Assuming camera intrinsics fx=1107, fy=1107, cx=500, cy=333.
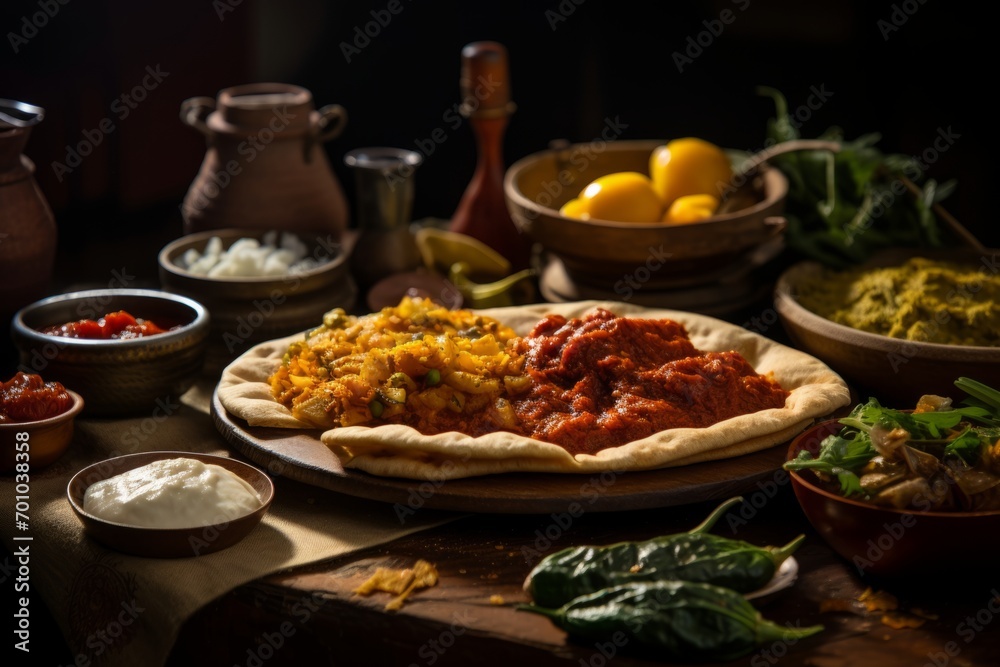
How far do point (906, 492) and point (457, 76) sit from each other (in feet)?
13.6

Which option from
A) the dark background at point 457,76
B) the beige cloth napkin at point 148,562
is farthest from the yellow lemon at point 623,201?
the beige cloth napkin at point 148,562

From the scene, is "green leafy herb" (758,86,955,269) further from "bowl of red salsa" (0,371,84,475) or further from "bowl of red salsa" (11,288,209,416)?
"bowl of red salsa" (0,371,84,475)

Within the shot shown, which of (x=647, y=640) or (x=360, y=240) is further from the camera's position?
(x=360, y=240)

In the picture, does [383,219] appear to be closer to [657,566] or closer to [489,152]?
[489,152]

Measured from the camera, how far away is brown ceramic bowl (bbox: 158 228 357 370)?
406 centimetres

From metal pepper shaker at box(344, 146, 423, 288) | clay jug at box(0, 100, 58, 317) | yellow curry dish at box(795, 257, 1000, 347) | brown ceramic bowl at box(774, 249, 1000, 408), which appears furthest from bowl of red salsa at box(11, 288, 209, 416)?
yellow curry dish at box(795, 257, 1000, 347)

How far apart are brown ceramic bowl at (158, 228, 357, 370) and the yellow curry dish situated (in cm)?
179

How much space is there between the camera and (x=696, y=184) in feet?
15.1

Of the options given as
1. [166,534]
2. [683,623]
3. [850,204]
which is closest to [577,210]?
[850,204]

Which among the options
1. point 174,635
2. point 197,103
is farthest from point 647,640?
point 197,103

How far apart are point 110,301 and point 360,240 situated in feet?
4.01

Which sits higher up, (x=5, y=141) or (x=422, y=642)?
(x=5, y=141)

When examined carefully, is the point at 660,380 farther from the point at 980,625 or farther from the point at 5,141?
the point at 5,141

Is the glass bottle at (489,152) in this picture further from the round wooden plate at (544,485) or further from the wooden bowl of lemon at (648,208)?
the round wooden plate at (544,485)
